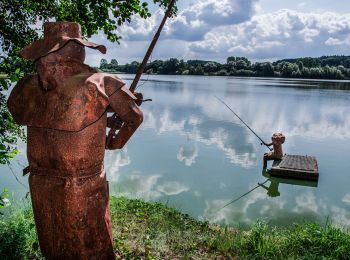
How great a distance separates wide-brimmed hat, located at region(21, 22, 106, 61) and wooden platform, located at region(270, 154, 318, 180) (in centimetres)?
1259

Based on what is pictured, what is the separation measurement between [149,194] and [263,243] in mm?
6056

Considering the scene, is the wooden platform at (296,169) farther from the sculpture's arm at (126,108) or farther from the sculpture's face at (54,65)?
the sculpture's face at (54,65)

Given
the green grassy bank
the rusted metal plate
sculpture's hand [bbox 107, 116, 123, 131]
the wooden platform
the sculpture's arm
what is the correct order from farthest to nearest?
the rusted metal plate → the wooden platform → the green grassy bank → sculpture's hand [bbox 107, 116, 123, 131] → the sculpture's arm

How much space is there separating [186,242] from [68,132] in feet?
12.7

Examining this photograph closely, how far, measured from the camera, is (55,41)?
9.43 ft

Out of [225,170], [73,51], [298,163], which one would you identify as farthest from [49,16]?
[298,163]

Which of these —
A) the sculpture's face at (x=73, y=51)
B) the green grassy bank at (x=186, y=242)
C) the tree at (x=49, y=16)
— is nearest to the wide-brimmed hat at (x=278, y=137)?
the green grassy bank at (x=186, y=242)

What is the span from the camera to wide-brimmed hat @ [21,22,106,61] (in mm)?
2816

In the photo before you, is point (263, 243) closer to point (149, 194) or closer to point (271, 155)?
point (149, 194)

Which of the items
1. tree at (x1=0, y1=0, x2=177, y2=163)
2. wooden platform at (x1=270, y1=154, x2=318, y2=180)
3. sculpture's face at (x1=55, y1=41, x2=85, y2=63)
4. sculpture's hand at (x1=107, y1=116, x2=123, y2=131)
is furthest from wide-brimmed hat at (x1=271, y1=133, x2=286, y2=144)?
sculpture's face at (x1=55, y1=41, x2=85, y2=63)

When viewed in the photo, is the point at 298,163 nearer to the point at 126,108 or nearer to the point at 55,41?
the point at 126,108

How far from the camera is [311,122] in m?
27.7

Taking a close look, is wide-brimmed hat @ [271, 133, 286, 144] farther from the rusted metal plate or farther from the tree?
the tree

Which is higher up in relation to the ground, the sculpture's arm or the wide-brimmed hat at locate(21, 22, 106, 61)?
the wide-brimmed hat at locate(21, 22, 106, 61)
